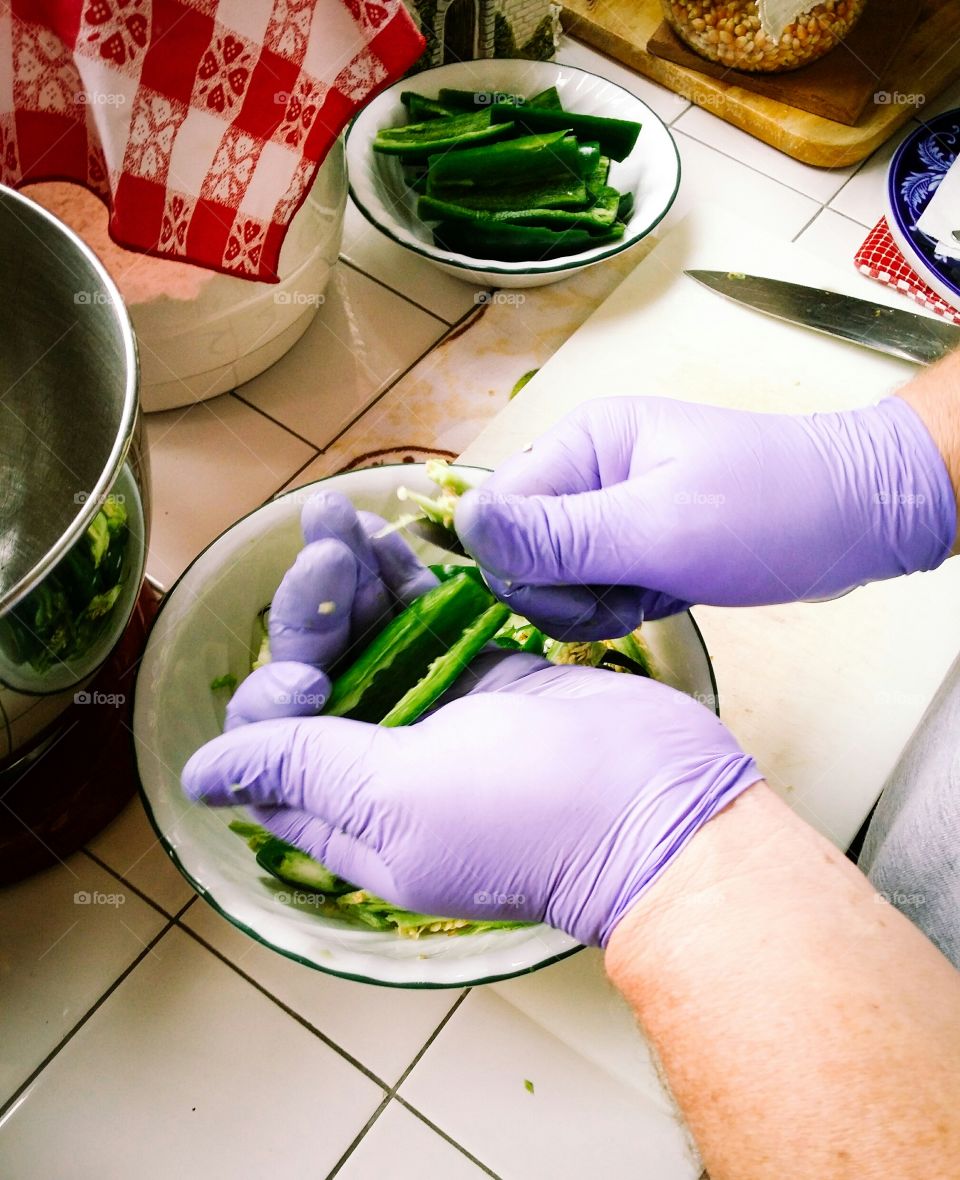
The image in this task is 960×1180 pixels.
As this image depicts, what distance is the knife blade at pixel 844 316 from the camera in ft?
3.08

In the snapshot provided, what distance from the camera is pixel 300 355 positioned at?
963mm

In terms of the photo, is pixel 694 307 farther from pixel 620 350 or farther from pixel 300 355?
pixel 300 355

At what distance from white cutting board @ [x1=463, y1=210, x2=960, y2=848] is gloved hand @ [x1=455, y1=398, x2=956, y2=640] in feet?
0.50

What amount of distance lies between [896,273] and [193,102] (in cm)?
76

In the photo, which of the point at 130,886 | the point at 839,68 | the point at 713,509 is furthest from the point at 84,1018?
the point at 839,68

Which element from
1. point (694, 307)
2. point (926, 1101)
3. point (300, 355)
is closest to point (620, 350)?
point (694, 307)

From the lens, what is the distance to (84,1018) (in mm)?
673

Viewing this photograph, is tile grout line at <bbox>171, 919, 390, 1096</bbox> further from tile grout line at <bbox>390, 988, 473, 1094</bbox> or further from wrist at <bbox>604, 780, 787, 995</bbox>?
wrist at <bbox>604, 780, 787, 995</bbox>

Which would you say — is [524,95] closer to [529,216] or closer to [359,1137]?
[529,216]

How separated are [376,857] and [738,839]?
208mm

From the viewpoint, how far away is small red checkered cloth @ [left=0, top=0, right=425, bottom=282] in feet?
2.06

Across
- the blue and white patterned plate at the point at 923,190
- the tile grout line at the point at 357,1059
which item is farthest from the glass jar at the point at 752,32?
the tile grout line at the point at 357,1059

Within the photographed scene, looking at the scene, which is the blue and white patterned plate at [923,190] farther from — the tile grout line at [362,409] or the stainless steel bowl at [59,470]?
the stainless steel bowl at [59,470]

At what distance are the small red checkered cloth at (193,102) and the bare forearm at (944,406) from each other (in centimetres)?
44
